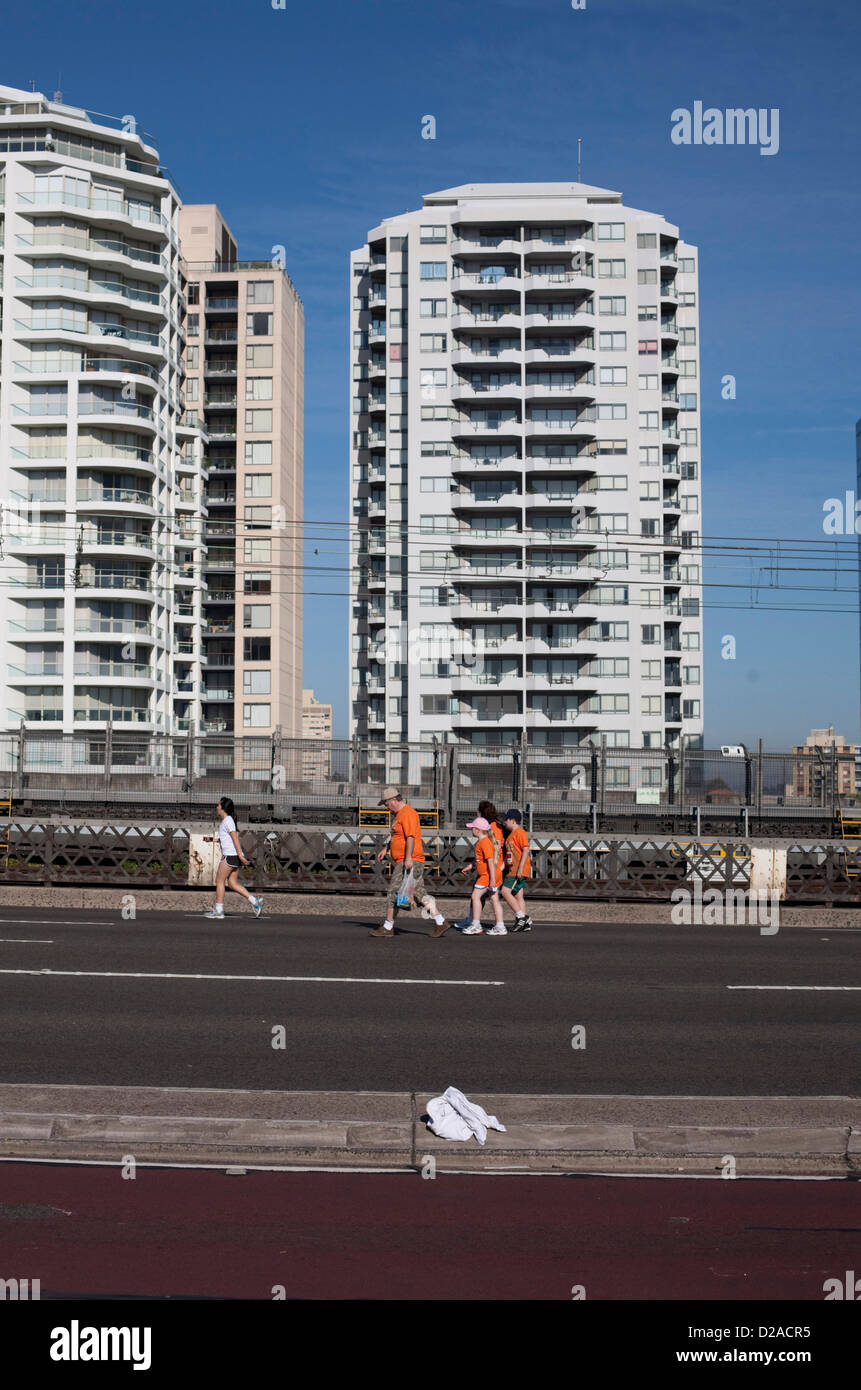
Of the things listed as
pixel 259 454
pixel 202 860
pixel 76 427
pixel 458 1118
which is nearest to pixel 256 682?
pixel 259 454

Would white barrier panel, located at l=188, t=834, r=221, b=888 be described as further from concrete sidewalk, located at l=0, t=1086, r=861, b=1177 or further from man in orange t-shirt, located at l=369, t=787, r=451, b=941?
concrete sidewalk, located at l=0, t=1086, r=861, b=1177

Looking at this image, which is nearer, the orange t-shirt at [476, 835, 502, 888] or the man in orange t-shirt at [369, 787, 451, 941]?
the man in orange t-shirt at [369, 787, 451, 941]

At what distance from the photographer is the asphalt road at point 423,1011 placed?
873 cm

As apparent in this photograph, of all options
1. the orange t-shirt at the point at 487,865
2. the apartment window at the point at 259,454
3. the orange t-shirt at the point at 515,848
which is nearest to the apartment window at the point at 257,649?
the apartment window at the point at 259,454

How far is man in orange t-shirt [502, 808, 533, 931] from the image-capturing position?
59.2 ft

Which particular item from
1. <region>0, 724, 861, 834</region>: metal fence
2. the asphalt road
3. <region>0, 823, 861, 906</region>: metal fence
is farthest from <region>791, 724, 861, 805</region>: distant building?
the asphalt road

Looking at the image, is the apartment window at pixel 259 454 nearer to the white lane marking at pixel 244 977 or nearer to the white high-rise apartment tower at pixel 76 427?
the white high-rise apartment tower at pixel 76 427

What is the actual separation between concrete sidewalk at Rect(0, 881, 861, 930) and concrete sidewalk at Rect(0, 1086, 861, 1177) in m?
13.0

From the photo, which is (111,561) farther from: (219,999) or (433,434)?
(219,999)

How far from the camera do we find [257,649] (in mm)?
86500

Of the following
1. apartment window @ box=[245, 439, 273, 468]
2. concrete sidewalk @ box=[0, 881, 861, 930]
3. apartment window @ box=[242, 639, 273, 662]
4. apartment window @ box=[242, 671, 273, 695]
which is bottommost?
concrete sidewalk @ box=[0, 881, 861, 930]

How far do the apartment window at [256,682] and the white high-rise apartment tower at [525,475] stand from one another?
9765 mm

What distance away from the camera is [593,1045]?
9.90 metres

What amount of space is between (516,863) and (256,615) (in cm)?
6989
